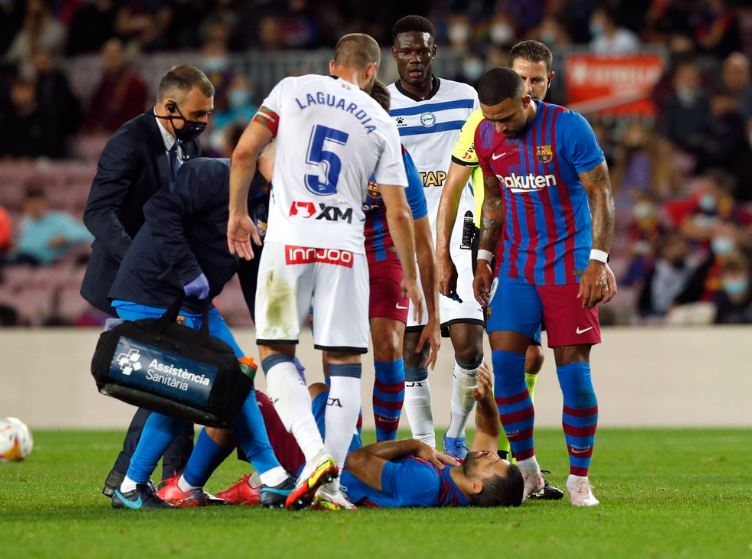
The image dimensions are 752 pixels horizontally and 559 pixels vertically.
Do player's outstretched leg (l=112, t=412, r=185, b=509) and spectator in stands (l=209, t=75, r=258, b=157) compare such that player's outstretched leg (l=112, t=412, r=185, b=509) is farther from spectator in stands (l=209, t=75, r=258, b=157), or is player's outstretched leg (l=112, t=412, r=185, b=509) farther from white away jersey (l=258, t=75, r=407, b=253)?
spectator in stands (l=209, t=75, r=258, b=157)

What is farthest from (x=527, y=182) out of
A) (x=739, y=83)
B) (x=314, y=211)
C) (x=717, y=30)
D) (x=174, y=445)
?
(x=717, y=30)

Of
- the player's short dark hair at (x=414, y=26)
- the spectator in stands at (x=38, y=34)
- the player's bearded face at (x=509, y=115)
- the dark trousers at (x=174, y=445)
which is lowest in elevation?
the dark trousers at (x=174, y=445)

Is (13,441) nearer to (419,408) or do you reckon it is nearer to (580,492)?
(419,408)

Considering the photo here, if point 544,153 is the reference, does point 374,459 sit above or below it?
below

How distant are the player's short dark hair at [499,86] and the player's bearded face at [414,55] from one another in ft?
5.48

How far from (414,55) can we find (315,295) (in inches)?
99.8

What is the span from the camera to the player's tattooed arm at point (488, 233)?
309 inches

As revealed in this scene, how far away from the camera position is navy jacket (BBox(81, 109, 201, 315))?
7644 mm

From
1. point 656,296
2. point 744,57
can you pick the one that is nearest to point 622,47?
point 744,57

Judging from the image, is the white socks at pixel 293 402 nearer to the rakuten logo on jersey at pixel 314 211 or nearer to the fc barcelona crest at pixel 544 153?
the rakuten logo on jersey at pixel 314 211

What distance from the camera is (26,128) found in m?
19.1

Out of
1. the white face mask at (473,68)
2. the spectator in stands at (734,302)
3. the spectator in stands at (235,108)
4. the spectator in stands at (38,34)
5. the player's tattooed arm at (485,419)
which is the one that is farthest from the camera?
the spectator in stands at (38,34)

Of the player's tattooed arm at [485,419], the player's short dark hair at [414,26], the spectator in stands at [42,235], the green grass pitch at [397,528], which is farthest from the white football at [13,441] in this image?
the spectator in stands at [42,235]

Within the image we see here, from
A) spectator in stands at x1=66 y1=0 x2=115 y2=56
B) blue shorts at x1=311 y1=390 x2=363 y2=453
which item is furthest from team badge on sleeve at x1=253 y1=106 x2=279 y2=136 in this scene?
spectator in stands at x1=66 y1=0 x2=115 y2=56
